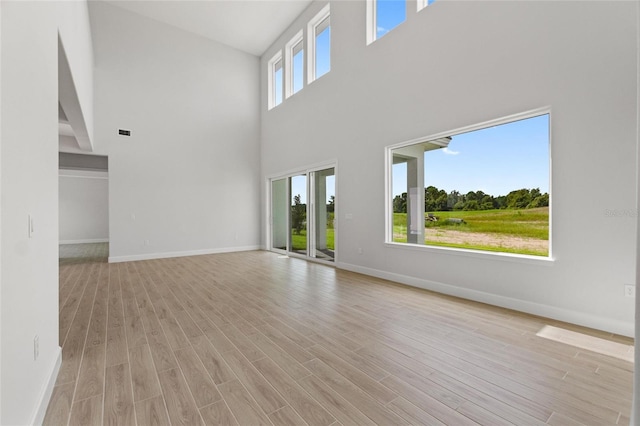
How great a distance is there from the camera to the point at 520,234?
343cm

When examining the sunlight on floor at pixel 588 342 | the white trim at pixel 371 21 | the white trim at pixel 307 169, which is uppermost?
the white trim at pixel 371 21

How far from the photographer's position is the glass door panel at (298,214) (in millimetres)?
7148

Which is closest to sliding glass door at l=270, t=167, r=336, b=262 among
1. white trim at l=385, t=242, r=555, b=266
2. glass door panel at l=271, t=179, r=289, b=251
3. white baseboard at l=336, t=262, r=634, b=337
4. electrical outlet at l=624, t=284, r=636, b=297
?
glass door panel at l=271, t=179, r=289, b=251

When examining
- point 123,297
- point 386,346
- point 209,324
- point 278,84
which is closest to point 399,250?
point 386,346

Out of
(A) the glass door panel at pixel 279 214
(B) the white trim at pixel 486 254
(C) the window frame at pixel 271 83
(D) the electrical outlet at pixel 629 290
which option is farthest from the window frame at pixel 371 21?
(D) the electrical outlet at pixel 629 290

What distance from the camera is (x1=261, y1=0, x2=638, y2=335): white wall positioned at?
2697mm

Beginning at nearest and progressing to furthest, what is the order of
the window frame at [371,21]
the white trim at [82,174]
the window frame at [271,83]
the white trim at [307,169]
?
the window frame at [371,21] → the white trim at [307,169] → the window frame at [271,83] → the white trim at [82,174]

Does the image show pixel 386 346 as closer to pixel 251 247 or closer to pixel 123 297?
pixel 123 297

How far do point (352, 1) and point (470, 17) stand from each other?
8.75 ft

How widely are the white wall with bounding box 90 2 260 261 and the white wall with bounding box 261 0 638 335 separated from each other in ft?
13.8

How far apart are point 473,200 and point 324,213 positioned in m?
3.26

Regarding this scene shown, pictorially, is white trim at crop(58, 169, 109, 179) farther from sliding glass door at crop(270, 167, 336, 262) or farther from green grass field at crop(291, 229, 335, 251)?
green grass field at crop(291, 229, 335, 251)

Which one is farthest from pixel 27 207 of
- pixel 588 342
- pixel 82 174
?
pixel 82 174

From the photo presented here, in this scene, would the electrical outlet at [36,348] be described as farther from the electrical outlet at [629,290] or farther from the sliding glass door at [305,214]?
the sliding glass door at [305,214]
